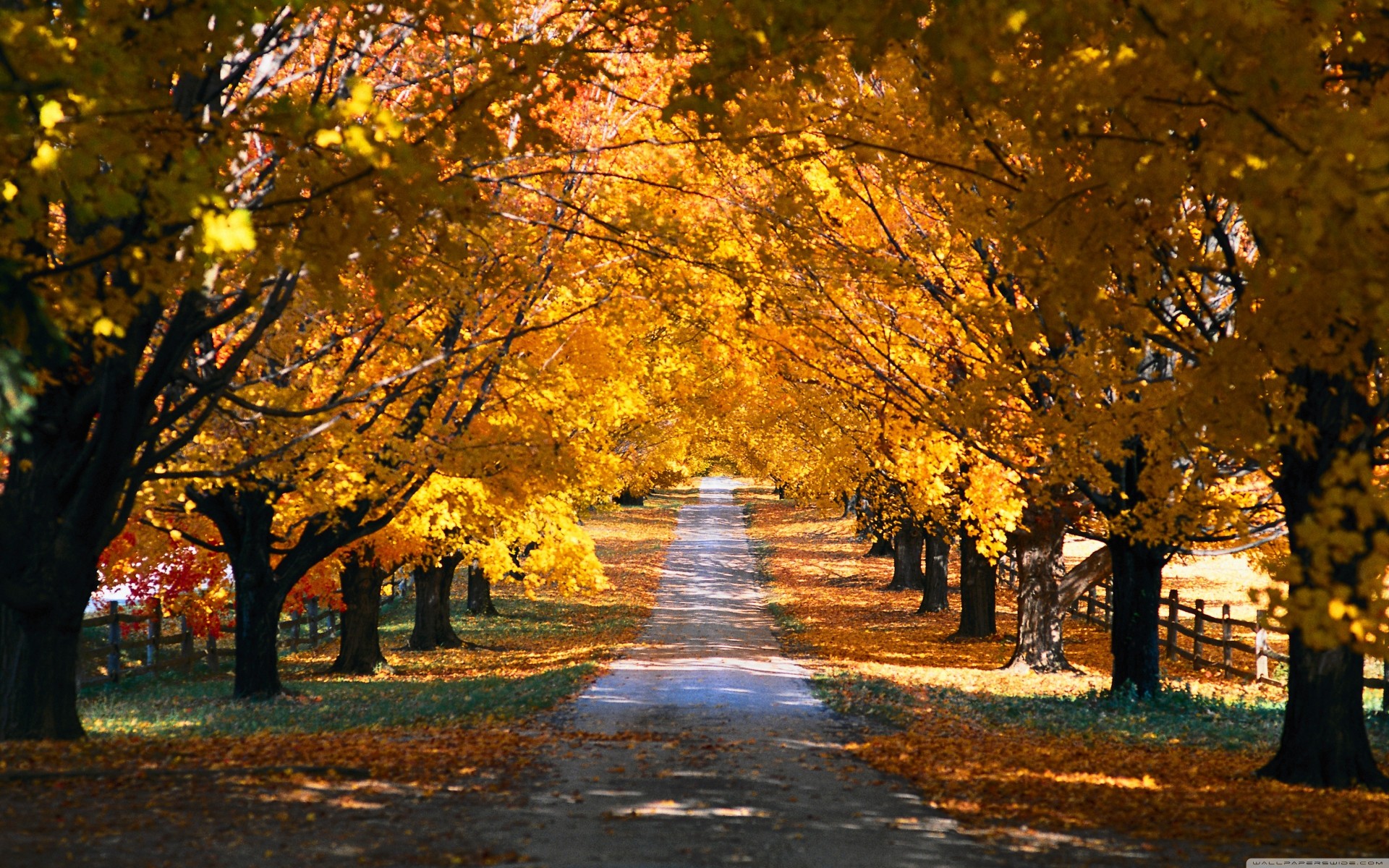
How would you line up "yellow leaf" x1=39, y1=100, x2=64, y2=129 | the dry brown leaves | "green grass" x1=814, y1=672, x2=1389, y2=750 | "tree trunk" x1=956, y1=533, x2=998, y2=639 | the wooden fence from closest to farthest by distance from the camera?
"yellow leaf" x1=39, y1=100, x2=64, y2=129
the dry brown leaves
"green grass" x1=814, y1=672, x2=1389, y2=750
the wooden fence
"tree trunk" x1=956, y1=533, x2=998, y2=639

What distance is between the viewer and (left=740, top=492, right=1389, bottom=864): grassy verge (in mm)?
6784

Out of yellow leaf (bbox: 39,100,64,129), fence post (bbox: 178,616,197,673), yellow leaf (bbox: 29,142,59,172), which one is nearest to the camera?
yellow leaf (bbox: 39,100,64,129)

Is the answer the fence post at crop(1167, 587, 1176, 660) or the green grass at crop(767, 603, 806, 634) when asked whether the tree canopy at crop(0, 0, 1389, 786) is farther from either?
the green grass at crop(767, 603, 806, 634)

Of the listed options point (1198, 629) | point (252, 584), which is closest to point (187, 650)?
point (252, 584)

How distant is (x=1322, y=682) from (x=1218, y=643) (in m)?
12.5

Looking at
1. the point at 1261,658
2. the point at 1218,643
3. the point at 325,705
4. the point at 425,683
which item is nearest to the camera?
the point at 325,705

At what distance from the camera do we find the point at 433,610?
24.6 m

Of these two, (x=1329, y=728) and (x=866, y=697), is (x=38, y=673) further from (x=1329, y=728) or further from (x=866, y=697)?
(x=1329, y=728)

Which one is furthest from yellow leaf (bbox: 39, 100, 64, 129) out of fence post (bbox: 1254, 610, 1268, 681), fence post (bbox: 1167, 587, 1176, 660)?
fence post (bbox: 1167, 587, 1176, 660)

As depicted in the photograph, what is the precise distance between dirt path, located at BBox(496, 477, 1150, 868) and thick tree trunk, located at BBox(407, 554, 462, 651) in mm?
8664

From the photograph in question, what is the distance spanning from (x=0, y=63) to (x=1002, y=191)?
20.8 ft

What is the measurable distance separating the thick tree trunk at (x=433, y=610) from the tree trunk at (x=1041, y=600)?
1192 cm

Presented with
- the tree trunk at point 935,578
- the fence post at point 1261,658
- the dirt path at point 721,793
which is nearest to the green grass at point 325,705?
the dirt path at point 721,793

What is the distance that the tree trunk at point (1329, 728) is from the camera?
8.12 metres
